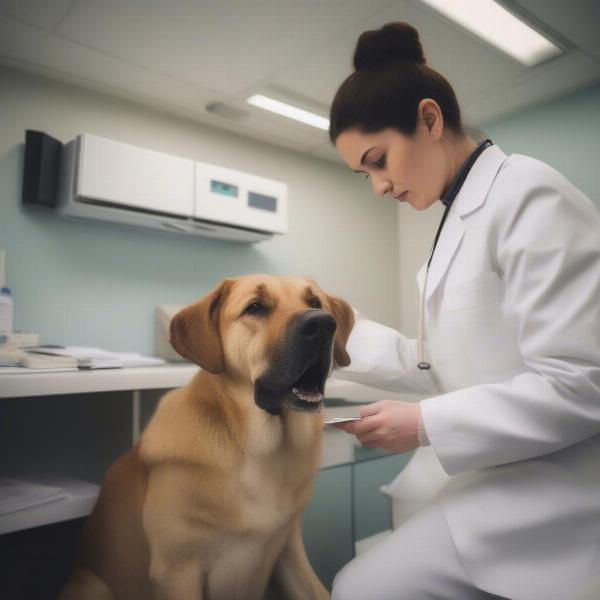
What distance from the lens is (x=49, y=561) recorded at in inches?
47.0

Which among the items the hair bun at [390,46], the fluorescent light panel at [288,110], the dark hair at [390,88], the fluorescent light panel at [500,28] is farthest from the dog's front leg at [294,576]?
the fluorescent light panel at [288,110]

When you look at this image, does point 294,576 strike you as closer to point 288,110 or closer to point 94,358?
point 94,358

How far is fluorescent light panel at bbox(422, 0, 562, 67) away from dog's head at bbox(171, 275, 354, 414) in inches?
42.8

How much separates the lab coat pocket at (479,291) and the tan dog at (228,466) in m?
0.22

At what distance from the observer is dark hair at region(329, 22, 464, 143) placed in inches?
34.7

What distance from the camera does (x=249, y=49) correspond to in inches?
65.5

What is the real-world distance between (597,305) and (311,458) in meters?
0.58

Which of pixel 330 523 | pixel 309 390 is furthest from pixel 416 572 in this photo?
pixel 330 523

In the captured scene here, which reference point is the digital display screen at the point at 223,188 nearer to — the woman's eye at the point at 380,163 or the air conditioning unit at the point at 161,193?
the air conditioning unit at the point at 161,193

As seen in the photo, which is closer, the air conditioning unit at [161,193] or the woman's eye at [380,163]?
the woman's eye at [380,163]

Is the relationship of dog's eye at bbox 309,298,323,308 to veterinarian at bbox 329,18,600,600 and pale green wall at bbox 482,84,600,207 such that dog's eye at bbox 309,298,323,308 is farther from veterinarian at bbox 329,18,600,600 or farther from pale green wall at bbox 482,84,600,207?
pale green wall at bbox 482,84,600,207

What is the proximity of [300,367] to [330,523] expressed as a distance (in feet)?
2.87

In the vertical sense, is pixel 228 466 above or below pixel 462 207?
below

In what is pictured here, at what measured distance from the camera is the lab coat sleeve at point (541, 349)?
2.22 feet
